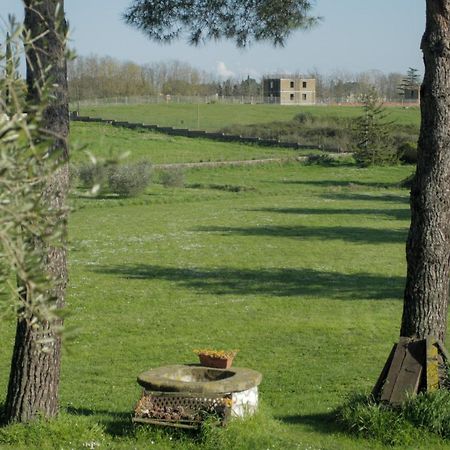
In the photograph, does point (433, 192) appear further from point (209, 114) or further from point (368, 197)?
point (209, 114)

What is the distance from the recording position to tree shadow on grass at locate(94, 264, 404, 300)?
22.8m

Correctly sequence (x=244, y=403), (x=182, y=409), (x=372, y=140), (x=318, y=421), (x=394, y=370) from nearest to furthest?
(x=182, y=409) < (x=244, y=403) < (x=394, y=370) < (x=318, y=421) < (x=372, y=140)

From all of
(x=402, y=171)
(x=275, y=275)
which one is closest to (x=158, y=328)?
(x=275, y=275)

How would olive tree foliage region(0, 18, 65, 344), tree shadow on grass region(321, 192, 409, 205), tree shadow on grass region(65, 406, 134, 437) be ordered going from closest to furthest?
olive tree foliage region(0, 18, 65, 344) → tree shadow on grass region(65, 406, 134, 437) → tree shadow on grass region(321, 192, 409, 205)

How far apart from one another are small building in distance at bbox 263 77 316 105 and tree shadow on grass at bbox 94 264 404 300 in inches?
4703

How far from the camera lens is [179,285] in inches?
944

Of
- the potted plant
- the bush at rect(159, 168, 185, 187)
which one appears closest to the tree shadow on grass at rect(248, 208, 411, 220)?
the bush at rect(159, 168, 185, 187)

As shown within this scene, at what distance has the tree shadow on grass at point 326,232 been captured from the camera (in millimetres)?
33684

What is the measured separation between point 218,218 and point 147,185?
36.1 feet

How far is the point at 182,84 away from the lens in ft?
473

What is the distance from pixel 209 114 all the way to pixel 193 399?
98.6m

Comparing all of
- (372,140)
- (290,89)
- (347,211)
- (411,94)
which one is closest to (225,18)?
(347,211)

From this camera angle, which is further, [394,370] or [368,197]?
[368,197]

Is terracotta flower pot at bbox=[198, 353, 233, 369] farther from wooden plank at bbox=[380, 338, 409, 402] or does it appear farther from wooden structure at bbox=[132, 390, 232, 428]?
wooden plank at bbox=[380, 338, 409, 402]
